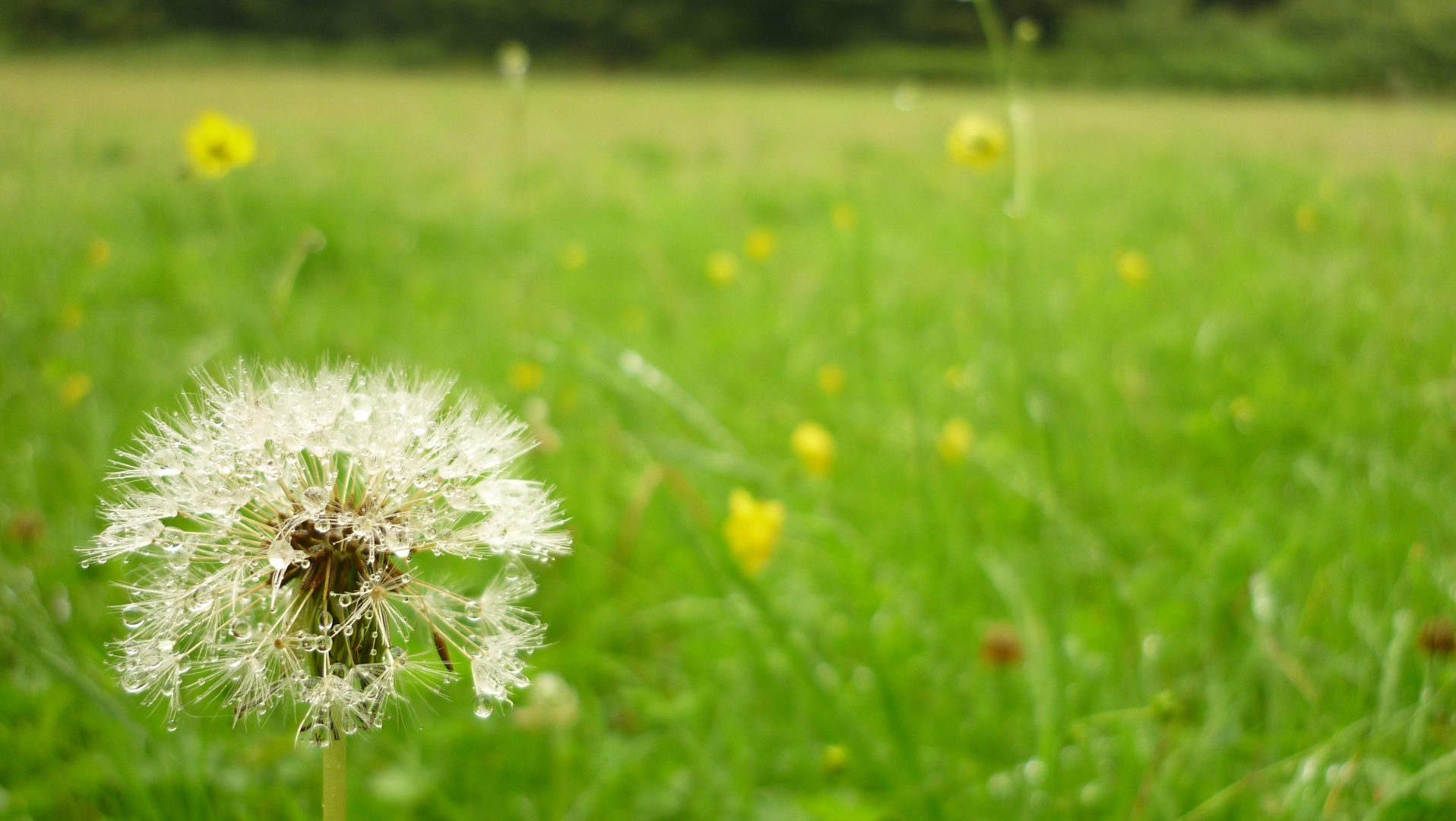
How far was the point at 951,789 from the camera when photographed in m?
1.07

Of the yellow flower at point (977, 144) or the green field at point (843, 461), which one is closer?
the green field at point (843, 461)

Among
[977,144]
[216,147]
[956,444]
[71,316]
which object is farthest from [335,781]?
[71,316]

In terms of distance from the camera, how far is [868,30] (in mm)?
9625

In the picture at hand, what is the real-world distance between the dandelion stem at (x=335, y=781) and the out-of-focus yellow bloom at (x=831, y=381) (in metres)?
1.81

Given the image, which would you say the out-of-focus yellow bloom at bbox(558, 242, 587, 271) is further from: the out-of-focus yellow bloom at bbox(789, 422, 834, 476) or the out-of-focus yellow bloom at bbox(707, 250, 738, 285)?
the out-of-focus yellow bloom at bbox(789, 422, 834, 476)

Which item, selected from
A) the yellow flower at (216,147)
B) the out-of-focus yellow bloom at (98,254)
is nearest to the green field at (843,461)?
the out-of-focus yellow bloom at (98,254)

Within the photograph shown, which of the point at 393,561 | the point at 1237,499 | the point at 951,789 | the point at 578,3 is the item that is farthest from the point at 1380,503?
the point at 578,3

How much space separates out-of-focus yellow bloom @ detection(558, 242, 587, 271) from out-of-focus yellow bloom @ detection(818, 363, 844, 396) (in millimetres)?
1317

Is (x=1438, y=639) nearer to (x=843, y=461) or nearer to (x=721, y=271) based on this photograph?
(x=843, y=461)

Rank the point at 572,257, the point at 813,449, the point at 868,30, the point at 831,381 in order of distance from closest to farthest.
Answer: the point at 813,449
the point at 831,381
the point at 572,257
the point at 868,30

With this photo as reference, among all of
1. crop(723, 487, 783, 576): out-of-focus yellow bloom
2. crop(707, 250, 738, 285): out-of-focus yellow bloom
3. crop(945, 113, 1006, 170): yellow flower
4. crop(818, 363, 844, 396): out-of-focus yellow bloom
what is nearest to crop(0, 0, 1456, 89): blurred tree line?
crop(945, 113, 1006, 170): yellow flower

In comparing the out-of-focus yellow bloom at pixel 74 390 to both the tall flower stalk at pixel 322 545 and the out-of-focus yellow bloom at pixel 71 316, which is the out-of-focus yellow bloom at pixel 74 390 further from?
the tall flower stalk at pixel 322 545

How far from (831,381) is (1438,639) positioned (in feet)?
4.59

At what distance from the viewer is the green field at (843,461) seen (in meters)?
1.00
